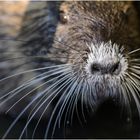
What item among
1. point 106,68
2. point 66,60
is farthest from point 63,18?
point 106,68

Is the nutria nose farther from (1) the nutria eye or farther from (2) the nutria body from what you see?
(1) the nutria eye

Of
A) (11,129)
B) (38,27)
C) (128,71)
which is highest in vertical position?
(38,27)

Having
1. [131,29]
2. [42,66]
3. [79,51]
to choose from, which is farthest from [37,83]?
[131,29]

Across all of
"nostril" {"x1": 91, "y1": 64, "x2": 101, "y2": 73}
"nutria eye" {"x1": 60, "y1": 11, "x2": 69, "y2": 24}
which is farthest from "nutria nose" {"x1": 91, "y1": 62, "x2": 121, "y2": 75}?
"nutria eye" {"x1": 60, "y1": 11, "x2": 69, "y2": 24}

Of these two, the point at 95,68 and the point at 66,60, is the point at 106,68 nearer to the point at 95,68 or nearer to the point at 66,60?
the point at 95,68

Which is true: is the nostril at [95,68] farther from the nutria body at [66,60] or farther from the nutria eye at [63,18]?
the nutria eye at [63,18]

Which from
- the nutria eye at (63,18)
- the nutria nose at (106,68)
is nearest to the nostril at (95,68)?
the nutria nose at (106,68)

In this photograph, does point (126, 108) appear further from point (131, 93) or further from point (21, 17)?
point (21, 17)
